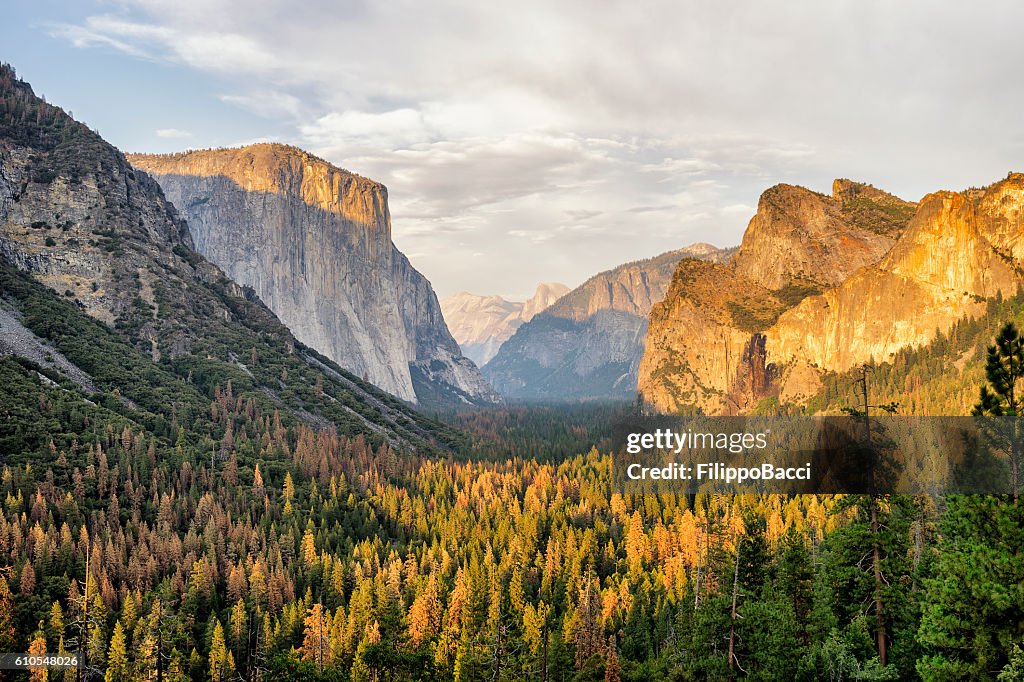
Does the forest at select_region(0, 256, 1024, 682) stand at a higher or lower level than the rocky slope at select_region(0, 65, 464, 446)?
lower

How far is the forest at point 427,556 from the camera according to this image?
39.1m

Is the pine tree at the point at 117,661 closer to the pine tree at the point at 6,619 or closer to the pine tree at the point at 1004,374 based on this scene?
the pine tree at the point at 6,619

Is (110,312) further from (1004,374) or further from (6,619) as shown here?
(1004,374)

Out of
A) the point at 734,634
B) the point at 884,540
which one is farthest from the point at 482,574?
the point at 884,540

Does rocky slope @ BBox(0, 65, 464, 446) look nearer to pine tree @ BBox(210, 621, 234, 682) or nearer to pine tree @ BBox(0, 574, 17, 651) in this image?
pine tree @ BBox(0, 574, 17, 651)

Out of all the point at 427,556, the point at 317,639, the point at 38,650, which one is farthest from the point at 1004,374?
the point at 427,556

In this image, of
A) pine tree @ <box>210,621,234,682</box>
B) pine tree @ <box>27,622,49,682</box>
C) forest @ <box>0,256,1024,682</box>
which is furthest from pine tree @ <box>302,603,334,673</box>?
pine tree @ <box>27,622,49,682</box>

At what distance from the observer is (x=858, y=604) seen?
40531 mm

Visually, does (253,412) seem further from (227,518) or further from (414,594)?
(414,594)

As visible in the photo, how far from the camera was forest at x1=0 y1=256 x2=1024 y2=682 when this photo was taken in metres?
39.1

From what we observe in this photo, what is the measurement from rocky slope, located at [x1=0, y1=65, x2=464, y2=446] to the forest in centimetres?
165

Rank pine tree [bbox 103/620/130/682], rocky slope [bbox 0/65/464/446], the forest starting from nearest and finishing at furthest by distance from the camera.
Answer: the forest, pine tree [bbox 103/620/130/682], rocky slope [bbox 0/65/464/446]

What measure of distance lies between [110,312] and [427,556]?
361 feet

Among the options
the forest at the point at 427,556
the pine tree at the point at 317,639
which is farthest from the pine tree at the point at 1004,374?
the pine tree at the point at 317,639
